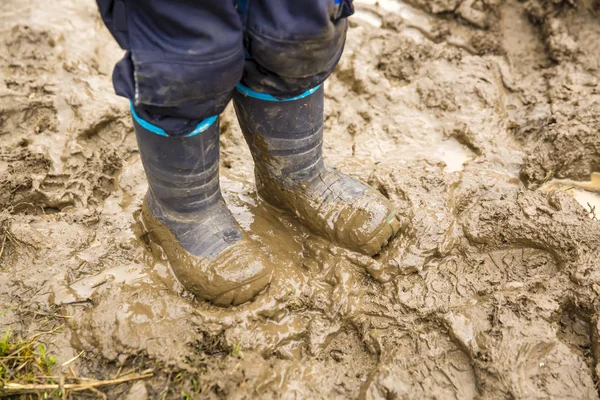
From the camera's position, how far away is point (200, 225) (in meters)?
1.57

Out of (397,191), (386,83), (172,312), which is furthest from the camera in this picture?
(386,83)

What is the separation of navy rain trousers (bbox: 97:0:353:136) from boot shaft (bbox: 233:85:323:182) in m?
0.13

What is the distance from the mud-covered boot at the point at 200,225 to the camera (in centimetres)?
141

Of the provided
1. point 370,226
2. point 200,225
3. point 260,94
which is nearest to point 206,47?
point 260,94

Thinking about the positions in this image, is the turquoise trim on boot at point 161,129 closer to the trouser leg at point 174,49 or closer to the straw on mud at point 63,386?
the trouser leg at point 174,49

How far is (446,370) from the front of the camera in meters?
1.39

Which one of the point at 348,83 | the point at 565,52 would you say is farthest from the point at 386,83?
the point at 565,52

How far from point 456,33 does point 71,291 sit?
2202 mm

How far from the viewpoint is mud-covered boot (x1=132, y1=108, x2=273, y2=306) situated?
1.41 m

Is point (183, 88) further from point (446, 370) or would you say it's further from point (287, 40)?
point (446, 370)

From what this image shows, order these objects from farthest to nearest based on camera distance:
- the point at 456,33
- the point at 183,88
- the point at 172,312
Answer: the point at 456,33 → the point at 172,312 → the point at 183,88

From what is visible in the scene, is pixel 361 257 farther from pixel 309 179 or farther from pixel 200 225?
pixel 200 225

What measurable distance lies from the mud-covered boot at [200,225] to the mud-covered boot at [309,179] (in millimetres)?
165

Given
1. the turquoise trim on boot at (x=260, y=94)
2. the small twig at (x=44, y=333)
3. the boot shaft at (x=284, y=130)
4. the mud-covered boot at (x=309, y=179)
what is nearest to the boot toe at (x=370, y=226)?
the mud-covered boot at (x=309, y=179)
